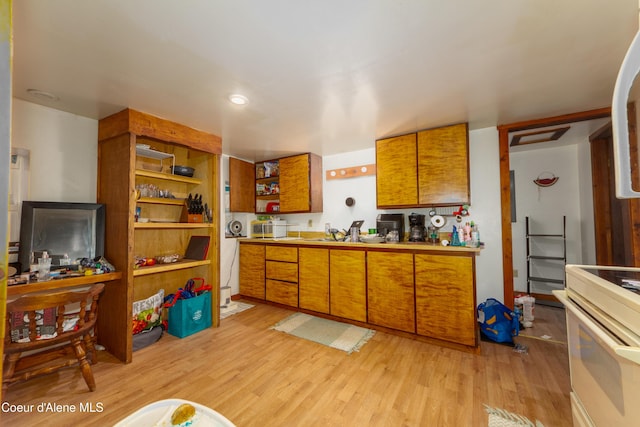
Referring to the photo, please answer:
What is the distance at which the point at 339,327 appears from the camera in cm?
271

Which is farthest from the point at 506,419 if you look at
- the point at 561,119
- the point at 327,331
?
the point at 561,119

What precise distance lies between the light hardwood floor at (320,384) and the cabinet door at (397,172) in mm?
1499

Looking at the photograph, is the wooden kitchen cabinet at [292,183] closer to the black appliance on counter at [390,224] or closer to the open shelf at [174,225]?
the black appliance on counter at [390,224]

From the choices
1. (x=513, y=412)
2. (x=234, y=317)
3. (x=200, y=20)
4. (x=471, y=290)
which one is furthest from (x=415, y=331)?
(x=200, y=20)

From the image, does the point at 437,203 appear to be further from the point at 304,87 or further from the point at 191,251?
the point at 191,251

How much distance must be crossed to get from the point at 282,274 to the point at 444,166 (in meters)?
2.38

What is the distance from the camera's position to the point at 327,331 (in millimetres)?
2611

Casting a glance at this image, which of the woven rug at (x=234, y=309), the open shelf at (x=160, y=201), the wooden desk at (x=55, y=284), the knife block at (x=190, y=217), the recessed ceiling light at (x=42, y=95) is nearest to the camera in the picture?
the wooden desk at (x=55, y=284)

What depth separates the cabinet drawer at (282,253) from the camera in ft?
10.5

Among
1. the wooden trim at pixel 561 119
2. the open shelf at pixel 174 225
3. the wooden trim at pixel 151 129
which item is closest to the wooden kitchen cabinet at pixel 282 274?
the open shelf at pixel 174 225

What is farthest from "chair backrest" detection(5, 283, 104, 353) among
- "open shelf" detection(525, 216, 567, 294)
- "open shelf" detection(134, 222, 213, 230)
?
"open shelf" detection(525, 216, 567, 294)

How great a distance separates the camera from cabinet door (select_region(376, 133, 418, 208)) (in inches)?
108

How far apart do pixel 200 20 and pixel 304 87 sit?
0.79 meters

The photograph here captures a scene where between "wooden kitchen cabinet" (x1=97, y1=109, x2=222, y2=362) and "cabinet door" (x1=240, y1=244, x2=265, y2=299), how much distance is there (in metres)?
0.76
